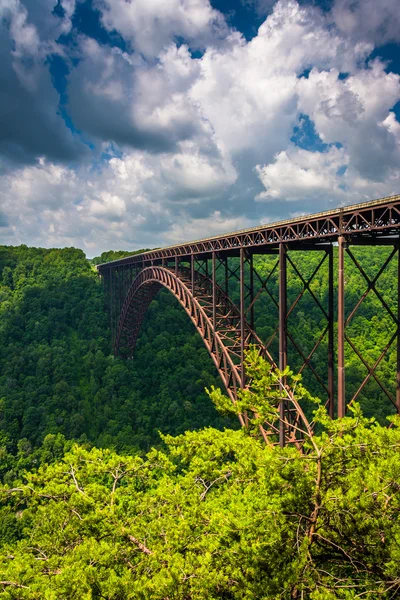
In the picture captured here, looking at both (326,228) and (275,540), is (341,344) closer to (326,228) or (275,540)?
(326,228)

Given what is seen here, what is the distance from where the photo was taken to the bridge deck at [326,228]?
8.79 meters

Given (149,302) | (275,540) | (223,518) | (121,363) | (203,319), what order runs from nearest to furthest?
(275,540) < (223,518) < (203,319) < (149,302) < (121,363)

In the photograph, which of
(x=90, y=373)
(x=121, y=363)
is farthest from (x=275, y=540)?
(x=90, y=373)

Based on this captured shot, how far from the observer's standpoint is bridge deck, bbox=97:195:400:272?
28.8ft

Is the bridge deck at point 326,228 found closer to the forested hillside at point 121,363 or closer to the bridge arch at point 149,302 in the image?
the bridge arch at point 149,302

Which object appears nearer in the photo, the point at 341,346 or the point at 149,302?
the point at 341,346

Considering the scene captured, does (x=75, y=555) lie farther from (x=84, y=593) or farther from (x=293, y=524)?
(x=293, y=524)

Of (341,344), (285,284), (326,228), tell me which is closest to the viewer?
(341,344)

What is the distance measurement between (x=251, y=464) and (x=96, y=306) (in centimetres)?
4574

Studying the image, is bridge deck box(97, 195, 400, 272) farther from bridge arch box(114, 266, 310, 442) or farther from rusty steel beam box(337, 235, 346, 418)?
bridge arch box(114, 266, 310, 442)

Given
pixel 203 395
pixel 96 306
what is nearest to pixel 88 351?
pixel 96 306

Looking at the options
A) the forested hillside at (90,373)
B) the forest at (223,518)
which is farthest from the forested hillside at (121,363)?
the forest at (223,518)

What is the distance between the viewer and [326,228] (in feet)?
36.6

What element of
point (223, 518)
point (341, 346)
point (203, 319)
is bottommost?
point (223, 518)
